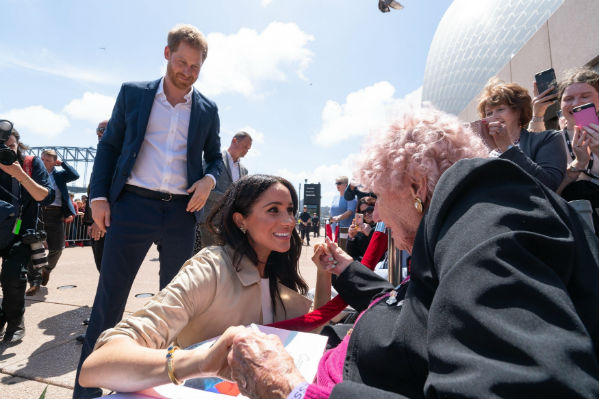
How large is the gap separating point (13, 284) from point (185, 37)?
280cm

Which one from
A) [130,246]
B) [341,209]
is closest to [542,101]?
[130,246]

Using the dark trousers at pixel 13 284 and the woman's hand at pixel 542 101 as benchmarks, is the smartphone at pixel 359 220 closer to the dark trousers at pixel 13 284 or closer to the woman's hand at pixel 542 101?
the woman's hand at pixel 542 101

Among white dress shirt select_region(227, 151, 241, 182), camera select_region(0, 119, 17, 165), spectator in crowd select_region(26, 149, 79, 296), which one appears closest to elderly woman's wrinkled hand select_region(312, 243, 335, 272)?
camera select_region(0, 119, 17, 165)

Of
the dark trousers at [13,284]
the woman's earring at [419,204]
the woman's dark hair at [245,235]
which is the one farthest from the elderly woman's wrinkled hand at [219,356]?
the dark trousers at [13,284]

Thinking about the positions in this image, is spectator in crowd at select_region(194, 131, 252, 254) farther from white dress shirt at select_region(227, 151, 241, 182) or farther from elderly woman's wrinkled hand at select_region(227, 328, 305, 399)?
elderly woman's wrinkled hand at select_region(227, 328, 305, 399)

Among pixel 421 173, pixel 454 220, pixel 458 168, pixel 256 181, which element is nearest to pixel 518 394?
pixel 454 220

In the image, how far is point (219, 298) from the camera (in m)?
1.66

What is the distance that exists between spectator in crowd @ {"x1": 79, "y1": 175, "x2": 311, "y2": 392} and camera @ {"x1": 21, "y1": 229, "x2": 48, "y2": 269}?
220 cm

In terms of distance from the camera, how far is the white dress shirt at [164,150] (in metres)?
2.36

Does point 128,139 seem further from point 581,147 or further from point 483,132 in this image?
point 581,147

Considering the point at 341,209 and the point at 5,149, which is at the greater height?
the point at 5,149

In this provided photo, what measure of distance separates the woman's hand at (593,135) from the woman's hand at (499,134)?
48 cm

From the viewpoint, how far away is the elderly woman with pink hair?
1.98 ft

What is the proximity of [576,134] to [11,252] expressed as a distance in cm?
455
